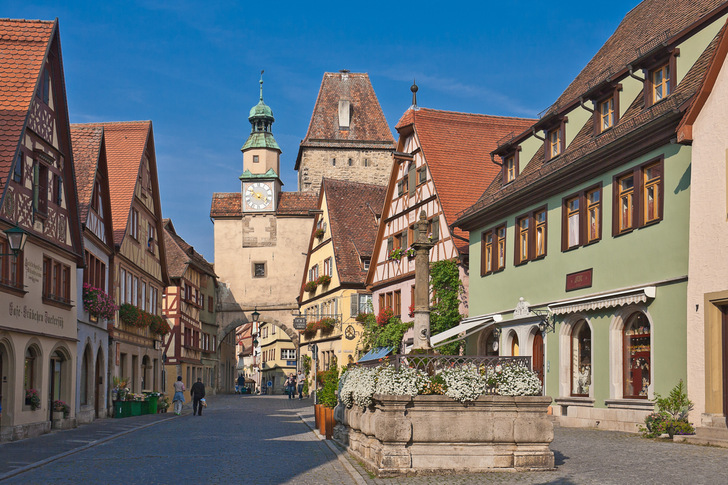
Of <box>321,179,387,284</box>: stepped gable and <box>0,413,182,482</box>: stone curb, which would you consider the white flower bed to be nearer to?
<box>0,413,182,482</box>: stone curb

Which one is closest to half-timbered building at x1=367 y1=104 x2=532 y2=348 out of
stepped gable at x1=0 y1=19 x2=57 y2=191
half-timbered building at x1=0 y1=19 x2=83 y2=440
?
half-timbered building at x1=0 y1=19 x2=83 y2=440

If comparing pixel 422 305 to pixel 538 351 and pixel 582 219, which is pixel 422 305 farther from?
pixel 538 351

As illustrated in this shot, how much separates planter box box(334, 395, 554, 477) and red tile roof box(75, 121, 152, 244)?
21.4 meters

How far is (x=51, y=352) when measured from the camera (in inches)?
910

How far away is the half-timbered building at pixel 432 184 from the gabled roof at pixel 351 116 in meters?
37.4

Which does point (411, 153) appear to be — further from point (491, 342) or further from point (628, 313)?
point (628, 313)

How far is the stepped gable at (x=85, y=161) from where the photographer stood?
27125mm

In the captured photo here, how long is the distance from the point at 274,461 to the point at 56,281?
11128 mm

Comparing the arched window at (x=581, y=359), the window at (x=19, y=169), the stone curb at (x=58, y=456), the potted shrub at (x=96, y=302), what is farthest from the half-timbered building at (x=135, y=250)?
the arched window at (x=581, y=359)

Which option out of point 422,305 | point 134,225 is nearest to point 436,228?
point 134,225

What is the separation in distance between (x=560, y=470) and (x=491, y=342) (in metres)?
17.0

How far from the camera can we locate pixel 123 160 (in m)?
34.9

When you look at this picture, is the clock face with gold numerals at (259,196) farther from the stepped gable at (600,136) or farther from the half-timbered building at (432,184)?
the stepped gable at (600,136)

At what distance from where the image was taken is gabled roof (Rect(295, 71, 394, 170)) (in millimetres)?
78062
